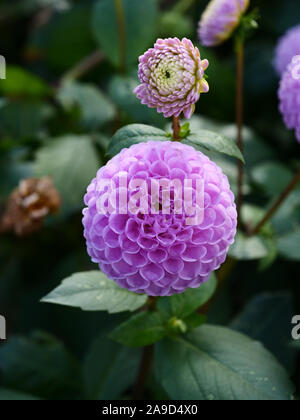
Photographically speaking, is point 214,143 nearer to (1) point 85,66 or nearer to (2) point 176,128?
(2) point 176,128


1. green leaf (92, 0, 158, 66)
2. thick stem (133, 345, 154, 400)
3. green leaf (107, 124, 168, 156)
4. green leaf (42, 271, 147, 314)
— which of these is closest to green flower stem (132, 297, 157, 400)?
thick stem (133, 345, 154, 400)

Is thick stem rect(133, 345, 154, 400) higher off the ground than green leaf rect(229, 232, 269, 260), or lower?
lower

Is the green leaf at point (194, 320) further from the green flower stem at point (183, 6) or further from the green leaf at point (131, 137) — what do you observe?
the green flower stem at point (183, 6)

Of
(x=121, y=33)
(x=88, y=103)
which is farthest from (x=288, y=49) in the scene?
(x=88, y=103)

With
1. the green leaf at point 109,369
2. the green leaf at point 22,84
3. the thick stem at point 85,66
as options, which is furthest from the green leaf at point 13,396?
the thick stem at point 85,66

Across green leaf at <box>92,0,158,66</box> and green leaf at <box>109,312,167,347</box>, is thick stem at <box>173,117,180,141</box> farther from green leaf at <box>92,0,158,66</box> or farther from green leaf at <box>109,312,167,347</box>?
green leaf at <box>92,0,158,66</box>

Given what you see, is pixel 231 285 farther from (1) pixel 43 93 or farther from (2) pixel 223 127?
(1) pixel 43 93
